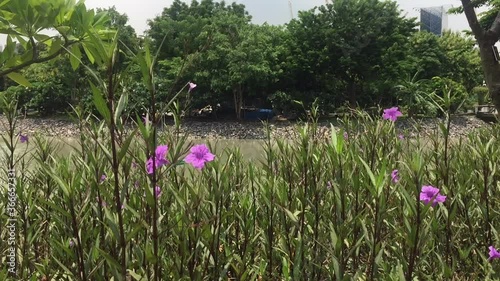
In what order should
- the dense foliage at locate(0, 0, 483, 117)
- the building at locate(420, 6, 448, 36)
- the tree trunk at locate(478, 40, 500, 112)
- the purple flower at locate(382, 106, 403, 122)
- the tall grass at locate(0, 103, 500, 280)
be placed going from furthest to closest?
the building at locate(420, 6, 448, 36) → the dense foliage at locate(0, 0, 483, 117) → the tree trunk at locate(478, 40, 500, 112) → the purple flower at locate(382, 106, 403, 122) → the tall grass at locate(0, 103, 500, 280)

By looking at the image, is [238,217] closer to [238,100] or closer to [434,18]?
[238,100]

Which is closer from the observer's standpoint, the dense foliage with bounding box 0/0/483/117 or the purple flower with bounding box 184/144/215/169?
the purple flower with bounding box 184/144/215/169

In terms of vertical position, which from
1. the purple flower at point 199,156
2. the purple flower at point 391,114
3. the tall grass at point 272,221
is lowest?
the tall grass at point 272,221

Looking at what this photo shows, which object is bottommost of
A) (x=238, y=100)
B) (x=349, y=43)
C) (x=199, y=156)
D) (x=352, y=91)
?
(x=199, y=156)

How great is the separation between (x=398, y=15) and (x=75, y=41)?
19924mm

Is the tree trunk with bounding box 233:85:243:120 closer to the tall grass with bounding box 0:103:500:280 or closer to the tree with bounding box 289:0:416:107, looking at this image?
the tree with bounding box 289:0:416:107

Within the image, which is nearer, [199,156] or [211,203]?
[211,203]

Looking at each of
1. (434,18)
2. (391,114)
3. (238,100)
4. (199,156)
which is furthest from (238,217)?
(434,18)

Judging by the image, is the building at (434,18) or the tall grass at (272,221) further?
the building at (434,18)

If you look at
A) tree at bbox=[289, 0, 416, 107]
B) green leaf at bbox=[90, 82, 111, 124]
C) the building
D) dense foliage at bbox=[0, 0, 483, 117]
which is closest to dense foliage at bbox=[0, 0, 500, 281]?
green leaf at bbox=[90, 82, 111, 124]

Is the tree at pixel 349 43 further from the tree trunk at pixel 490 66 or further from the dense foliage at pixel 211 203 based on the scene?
the dense foliage at pixel 211 203

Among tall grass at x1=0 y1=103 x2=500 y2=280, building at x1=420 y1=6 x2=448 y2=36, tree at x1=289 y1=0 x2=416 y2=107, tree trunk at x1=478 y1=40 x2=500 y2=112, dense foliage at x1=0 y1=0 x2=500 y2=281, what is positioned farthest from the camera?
building at x1=420 y1=6 x2=448 y2=36

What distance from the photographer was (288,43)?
1972cm

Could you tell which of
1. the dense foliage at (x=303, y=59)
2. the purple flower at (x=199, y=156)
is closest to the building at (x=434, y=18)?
the dense foliage at (x=303, y=59)
